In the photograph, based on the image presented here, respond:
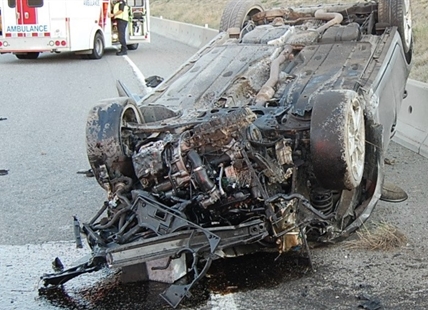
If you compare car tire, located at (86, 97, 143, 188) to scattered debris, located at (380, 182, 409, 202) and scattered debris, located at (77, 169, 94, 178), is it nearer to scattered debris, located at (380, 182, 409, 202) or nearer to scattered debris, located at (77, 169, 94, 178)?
scattered debris, located at (77, 169, 94, 178)

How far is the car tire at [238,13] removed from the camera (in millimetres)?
7691

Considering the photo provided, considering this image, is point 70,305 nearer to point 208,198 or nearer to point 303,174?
point 208,198

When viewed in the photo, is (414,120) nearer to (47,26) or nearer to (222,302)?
(222,302)

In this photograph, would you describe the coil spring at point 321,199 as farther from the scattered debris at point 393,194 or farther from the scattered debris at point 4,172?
the scattered debris at point 4,172

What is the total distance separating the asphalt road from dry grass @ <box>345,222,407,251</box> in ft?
0.22

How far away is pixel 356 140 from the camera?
→ 4840 mm

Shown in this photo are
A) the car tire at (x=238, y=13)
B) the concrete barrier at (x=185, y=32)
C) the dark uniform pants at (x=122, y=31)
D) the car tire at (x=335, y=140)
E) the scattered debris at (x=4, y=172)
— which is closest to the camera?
the car tire at (x=335, y=140)

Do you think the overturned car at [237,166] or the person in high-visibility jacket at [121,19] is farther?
the person in high-visibility jacket at [121,19]

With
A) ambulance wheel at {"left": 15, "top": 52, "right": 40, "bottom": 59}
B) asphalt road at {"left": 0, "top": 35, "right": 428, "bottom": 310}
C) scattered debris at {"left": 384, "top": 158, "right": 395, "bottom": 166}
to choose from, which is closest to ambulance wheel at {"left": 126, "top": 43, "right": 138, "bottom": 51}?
ambulance wheel at {"left": 15, "top": 52, "right": 40, "bottom": 59}

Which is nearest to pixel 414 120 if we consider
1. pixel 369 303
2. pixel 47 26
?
pixel 369 303

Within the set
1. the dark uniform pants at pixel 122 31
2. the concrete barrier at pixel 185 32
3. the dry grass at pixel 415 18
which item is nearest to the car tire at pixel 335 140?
the dry grass at pixel 415 18

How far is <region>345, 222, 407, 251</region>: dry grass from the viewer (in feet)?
16.8

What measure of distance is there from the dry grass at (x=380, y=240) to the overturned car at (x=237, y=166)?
0.50 feet

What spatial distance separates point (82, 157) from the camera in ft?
26.5
